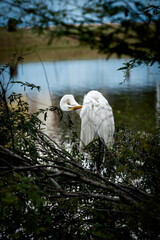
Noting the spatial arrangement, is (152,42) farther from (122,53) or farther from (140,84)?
(140,84)

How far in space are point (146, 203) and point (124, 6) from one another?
1.88 feet

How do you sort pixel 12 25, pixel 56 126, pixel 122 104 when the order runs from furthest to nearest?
pixel 122 104, pixel 56 126, pixel 12 25

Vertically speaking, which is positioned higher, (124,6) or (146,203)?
(124,6)

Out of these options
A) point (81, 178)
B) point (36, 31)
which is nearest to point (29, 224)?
point (81, 178)

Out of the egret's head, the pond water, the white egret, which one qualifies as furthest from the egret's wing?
the egret's head

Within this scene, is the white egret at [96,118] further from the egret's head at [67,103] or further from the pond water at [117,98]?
the egret's head at [67,103]

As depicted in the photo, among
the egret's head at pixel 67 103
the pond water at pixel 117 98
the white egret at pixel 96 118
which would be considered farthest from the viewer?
the egret's head at pixel 67 103

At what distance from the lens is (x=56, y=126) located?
4.27m

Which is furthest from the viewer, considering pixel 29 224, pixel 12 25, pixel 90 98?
pixel 90 98

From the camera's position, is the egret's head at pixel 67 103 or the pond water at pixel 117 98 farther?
the egret's head at pixel 67 103

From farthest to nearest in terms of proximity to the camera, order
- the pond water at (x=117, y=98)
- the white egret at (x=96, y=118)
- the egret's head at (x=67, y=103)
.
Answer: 1. the egret's head at (x=67, y=103)
2. the white egret at (x=96, y=118)
3. the pond water at (x=117, y=98)

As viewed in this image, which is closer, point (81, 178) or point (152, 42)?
point (152, 42)

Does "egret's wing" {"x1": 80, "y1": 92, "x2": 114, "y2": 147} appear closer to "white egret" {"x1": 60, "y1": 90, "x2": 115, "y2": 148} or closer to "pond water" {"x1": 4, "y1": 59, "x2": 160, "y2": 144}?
"white egret" {"x1": 60, "y1": 90, "x2": 115, "y2": 148}

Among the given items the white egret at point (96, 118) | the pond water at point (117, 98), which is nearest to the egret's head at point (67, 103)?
the pond water at point (117, 98)
